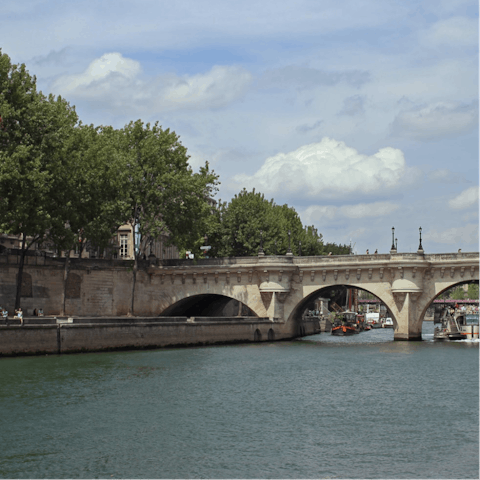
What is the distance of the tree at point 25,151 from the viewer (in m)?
60.0

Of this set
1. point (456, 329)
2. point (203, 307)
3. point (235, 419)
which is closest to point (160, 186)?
point (203, 307)

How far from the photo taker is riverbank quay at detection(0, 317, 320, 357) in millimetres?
52844

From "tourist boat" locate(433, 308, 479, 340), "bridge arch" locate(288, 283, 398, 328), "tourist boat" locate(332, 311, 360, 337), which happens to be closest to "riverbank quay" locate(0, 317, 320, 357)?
"bridge arch" locate(288, 283, 398, 328)

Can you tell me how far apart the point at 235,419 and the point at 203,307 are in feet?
198

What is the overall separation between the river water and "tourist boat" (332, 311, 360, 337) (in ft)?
176

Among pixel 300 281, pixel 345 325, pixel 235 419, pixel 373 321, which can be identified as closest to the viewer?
pixel 235 419

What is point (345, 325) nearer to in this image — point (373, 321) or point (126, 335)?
point (373, 321)

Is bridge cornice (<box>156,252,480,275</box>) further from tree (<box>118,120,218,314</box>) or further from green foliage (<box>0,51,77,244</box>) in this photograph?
green foliage (<box>0,51,77,244</box>)

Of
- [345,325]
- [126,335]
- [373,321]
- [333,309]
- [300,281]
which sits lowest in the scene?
[126,335]

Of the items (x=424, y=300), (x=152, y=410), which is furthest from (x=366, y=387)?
(x=424, y=300)

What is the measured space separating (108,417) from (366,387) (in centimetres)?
1592

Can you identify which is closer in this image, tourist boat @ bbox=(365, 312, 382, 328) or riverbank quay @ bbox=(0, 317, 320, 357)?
riverbank quay @ bbox=(0, 317, 320, 357)

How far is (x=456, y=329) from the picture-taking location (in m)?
90.4

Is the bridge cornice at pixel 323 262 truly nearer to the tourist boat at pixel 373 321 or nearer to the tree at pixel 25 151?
the tree at pixel 25 151
